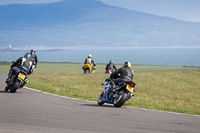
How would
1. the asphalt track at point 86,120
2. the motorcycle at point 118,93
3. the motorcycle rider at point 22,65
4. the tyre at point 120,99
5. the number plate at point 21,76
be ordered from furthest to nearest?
1. the motorcycle rider at point 22,65
2. the number plate at point 21,76
3. the tyre at point 120,99
4. the motorcycle at point 118,93
5. the asphalt track at point 86,120

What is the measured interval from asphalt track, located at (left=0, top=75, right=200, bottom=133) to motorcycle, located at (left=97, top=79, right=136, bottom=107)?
320 mm

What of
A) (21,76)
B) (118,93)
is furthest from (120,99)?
(21,76)

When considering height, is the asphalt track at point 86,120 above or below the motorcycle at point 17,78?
below

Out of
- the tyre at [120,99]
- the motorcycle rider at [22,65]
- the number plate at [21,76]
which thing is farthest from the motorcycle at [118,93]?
the motorcycle rider at [22,65]

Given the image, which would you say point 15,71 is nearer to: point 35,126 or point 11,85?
point 11,85

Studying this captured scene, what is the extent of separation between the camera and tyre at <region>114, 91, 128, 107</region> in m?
13.4

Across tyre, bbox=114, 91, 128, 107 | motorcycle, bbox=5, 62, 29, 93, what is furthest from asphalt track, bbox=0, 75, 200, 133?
motorcycle, bbox=5, 62, 29, 93

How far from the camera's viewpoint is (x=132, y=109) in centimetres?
1328

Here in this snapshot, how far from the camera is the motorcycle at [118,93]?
13.3m

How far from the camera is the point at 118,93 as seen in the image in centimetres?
1370

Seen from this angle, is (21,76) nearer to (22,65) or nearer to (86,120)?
(22,65)

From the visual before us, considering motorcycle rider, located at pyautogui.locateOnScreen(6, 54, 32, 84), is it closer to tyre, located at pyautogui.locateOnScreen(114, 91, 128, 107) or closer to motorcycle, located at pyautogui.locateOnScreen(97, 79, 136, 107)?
motorcycle, located at pyautogui.locateOnScreen(97, 79, 136, 107)

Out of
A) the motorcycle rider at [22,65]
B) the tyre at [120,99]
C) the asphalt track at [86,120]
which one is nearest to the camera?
the asphalt track at [86,120]

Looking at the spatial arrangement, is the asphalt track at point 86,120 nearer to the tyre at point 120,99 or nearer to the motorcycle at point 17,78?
the tyre at point 120,99
